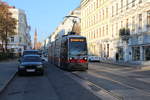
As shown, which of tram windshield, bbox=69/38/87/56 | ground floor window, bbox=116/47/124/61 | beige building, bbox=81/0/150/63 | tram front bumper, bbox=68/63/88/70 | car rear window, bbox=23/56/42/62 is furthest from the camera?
ground floor window, bbox=116/47/124/61

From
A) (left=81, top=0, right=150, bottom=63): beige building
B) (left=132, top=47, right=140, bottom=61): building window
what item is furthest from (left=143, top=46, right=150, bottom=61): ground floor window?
(left=132, top=47, right=140, bottom=61): building window

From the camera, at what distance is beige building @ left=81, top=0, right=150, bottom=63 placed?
43719 mm

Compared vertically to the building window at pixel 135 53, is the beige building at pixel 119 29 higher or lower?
higher

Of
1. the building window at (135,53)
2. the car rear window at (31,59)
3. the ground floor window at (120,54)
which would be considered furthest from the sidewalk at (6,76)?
the ground floor window at (120,54)

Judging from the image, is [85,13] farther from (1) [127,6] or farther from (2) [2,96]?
(2) [2,96]

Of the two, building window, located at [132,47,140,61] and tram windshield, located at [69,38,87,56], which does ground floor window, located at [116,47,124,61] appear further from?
tram windshield, located at [69,38,87,56]

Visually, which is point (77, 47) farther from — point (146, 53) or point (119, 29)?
point (119, 29)

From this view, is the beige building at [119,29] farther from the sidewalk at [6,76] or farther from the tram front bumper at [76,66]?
the sidewalk at [6,76]

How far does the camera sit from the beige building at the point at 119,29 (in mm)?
43719

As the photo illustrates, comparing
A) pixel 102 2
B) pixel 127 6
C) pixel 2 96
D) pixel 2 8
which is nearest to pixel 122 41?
pixel 127 6

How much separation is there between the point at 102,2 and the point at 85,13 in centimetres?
1935

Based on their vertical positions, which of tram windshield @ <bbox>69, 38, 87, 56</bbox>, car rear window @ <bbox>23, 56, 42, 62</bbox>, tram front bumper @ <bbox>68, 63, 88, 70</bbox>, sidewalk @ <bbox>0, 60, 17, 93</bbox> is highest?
tram windshield @ <bbox>69, 38, 87, 56</bbox>

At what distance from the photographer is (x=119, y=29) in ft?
173

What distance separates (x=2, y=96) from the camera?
12328 mm
